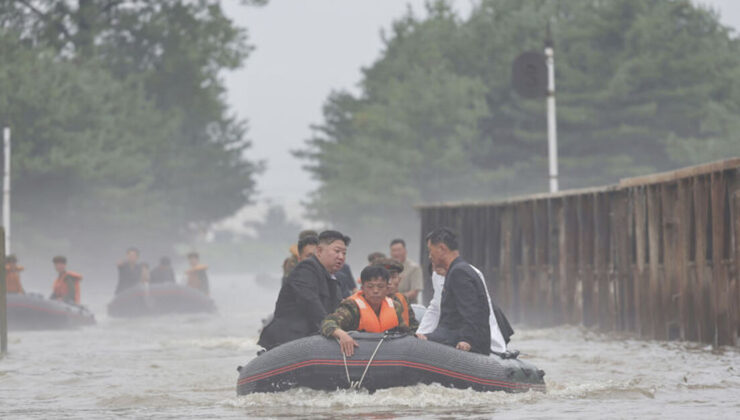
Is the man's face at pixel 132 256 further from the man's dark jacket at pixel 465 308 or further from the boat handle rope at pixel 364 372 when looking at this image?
the boat handle rope at pixel 364 372

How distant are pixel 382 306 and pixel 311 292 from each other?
709 mm

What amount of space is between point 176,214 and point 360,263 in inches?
595

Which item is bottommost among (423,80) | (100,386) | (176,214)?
(100,386)

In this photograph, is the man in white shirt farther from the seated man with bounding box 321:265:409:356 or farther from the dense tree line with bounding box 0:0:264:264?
the dense tree line with bounding box 0:0:264:264

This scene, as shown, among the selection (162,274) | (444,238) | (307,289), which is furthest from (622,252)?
(162,274)

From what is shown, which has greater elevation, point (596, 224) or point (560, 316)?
point (596, 224)

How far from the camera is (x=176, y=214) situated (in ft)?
262

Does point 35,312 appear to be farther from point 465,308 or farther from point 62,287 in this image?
point 465,308

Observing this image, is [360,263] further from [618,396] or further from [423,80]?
[618,396]

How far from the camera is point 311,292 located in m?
13.1

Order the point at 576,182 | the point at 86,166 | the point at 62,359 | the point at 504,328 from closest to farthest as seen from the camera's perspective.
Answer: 1. the point at 504,328
2. the point at 62,359
3. the point at 86,166
4. the point at 576,182

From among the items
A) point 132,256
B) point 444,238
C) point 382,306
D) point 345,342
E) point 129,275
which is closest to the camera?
point 345,342

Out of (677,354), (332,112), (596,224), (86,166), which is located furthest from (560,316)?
(332,112)

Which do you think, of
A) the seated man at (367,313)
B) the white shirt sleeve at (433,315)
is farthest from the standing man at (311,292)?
the white shirt sleeve at (433,315)
